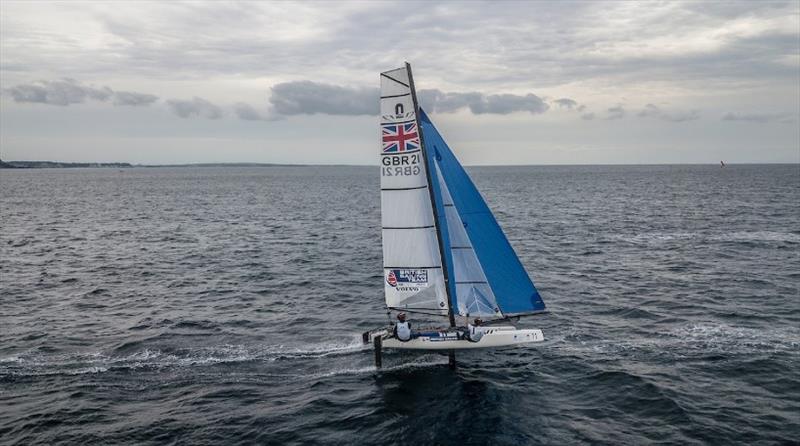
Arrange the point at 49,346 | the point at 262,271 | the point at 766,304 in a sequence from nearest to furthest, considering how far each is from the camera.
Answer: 1. the point at 49,346
2. the point at 766,304
3. the point at 262,271

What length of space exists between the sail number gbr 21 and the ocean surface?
8718 mm

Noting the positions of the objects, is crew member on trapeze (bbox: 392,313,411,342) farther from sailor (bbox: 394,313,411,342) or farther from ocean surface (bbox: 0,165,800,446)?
ocean surface (bbox: 0,165,800,446)

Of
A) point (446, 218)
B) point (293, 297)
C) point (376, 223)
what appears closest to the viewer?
point (446, 218)

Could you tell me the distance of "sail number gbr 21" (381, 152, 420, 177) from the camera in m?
22.6

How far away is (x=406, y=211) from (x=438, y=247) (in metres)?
2.10

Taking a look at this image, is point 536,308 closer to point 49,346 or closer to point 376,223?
point 49,346

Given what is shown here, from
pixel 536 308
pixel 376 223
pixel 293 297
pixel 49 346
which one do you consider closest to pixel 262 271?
pixel 293 297

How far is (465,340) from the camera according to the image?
76.9 feet

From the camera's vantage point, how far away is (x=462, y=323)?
25.3m

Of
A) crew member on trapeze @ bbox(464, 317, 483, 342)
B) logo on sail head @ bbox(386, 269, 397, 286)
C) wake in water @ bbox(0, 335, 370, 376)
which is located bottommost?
wake in water @ bbox(0, 335, 370, 376)

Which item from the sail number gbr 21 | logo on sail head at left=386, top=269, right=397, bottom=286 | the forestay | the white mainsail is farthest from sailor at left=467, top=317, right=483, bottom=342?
the sail number gbr 21

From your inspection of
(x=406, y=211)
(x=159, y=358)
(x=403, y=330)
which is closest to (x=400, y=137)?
(x=406, y=211)

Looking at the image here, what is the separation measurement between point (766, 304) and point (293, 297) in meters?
29.4

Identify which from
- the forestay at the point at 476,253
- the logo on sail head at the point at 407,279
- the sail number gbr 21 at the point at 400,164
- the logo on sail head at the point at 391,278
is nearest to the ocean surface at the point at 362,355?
the forestay at the point at 476,253
